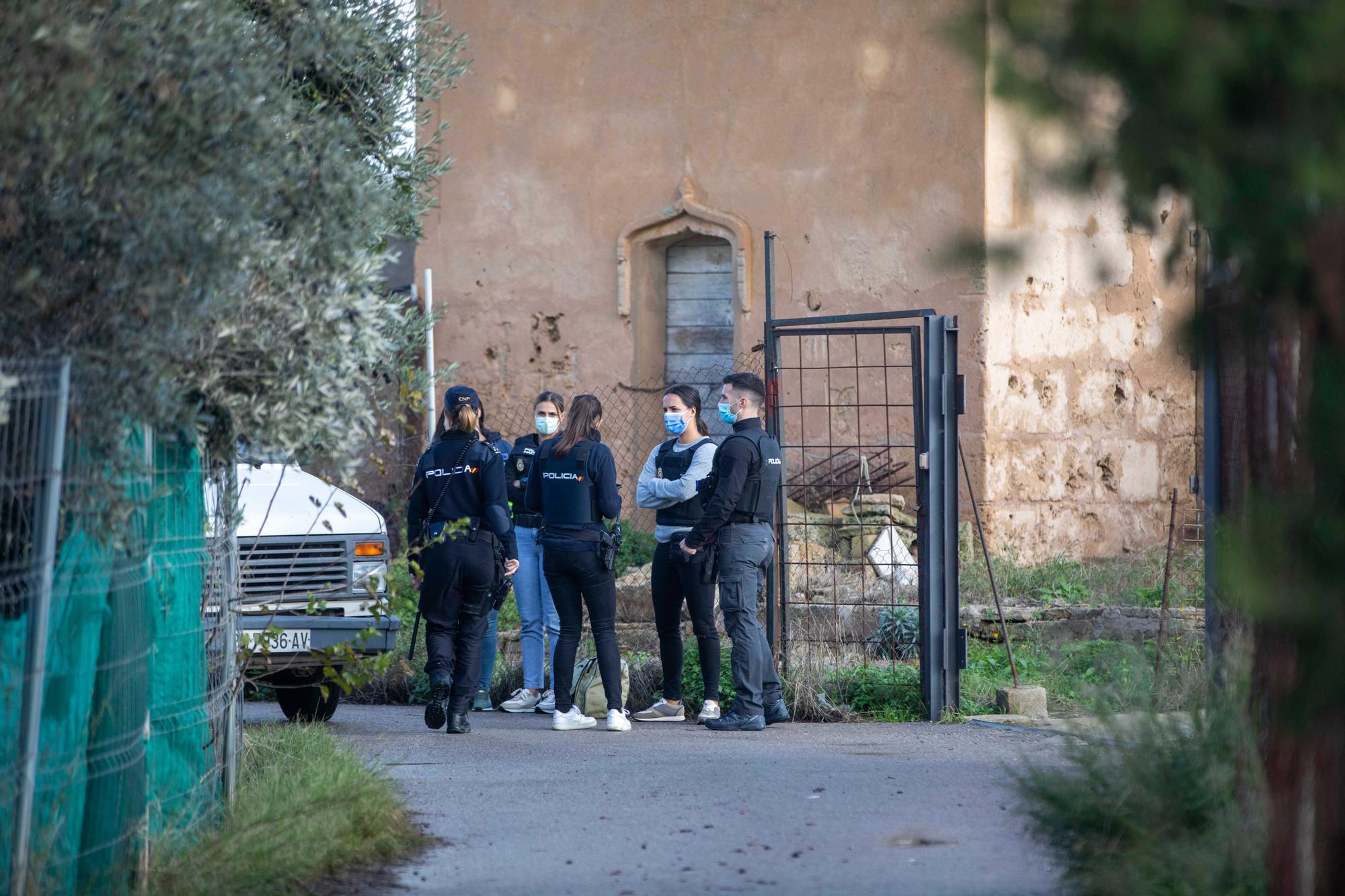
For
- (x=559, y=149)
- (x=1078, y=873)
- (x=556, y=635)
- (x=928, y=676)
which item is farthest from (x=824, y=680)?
(x=559, y=149)

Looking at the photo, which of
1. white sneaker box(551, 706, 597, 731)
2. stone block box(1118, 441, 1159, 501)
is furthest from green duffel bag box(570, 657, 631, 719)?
stone block box(1118, 441, 1159, 501)

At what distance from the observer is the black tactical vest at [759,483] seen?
8914mm

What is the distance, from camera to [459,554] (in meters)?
8.77

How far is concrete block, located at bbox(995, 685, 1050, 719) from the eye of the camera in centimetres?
946

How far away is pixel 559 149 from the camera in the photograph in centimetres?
1545

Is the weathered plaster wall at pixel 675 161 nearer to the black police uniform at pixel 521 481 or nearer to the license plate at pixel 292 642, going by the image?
the black police uniform at pixel 521 481

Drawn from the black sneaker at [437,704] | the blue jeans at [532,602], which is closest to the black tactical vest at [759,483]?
the blue jeans at [532,602]

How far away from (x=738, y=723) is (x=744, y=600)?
2.45 ft

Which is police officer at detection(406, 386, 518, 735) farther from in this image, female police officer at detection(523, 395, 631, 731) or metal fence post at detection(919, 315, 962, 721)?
metal fence post at detection(919, 315, 962, 721)

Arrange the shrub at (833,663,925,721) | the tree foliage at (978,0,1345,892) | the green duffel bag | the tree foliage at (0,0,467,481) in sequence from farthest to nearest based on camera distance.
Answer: the green duffel bag
the shrub at (833,663,925,721)
the tree foliage at (0,0,467,481)
the tree foliage at (978,0,1345,892)

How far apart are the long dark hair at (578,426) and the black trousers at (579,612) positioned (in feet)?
2.05

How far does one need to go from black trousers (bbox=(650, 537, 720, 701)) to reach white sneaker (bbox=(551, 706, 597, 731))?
60 centimetres

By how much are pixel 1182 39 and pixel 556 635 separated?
7.90 m

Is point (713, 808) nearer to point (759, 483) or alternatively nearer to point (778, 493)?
point (759, 483)
